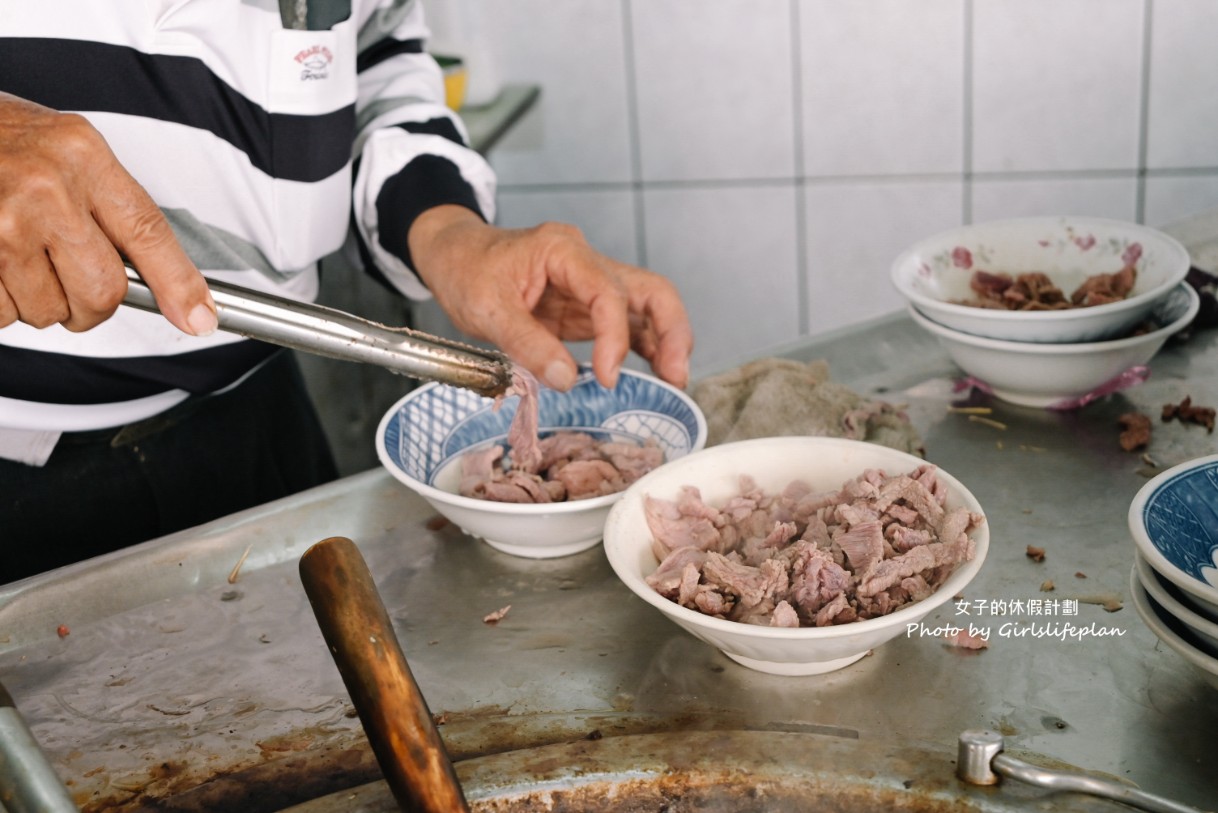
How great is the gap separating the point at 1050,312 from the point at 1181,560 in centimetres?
48

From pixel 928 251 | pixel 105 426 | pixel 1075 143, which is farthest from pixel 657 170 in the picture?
pixel 105 426

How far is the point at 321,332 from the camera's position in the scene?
0.99 meters

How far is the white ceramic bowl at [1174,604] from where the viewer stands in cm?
79

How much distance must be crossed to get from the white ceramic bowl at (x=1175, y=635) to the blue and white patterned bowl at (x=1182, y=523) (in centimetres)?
3

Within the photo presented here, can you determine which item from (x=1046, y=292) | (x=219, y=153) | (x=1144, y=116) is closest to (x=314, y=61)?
(x=219, y=153)

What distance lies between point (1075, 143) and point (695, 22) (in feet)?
3.03

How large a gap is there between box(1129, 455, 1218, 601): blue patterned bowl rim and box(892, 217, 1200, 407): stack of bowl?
1.21ft

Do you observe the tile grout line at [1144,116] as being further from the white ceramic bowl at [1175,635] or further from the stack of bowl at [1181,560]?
the white ceramic bowl at [1175,635]

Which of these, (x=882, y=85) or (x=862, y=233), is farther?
(x=862, y=233)

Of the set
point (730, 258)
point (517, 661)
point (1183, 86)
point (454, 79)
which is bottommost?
point (730, 258)

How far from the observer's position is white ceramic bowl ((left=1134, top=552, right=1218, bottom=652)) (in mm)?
786

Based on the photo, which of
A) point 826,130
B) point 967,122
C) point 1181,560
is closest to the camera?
point 1181,560

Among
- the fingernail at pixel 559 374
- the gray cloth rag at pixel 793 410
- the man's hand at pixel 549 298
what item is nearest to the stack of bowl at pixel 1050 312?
the gray cloth rag at pixel 793 410

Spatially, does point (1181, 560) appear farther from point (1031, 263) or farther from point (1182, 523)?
point (1031, 263)
